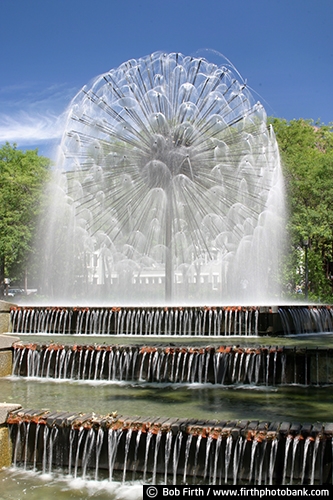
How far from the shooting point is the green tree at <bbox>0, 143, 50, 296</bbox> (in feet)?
123

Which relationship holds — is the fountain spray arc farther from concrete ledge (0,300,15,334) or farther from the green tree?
the green tree

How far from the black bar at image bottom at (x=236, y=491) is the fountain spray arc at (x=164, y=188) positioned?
14104 mm

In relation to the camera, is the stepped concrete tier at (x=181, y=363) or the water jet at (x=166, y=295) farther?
the stepped concrete tier at (x=181, y=363)

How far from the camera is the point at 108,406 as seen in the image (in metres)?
9.31

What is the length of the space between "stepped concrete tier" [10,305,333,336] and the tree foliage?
1412 centimetres

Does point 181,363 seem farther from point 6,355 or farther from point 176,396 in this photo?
point 6,355

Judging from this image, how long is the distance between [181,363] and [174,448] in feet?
14.1

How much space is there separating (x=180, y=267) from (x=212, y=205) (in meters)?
4.11

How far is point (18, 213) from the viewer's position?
127 ft

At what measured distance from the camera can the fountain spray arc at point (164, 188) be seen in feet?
67.4

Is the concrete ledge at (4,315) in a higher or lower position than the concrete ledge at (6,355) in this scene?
higher

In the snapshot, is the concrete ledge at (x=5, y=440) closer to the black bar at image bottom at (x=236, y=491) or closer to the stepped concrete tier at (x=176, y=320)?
the black bar at image bottom at (x=236, y=491)

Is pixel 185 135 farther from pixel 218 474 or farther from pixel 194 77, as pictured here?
pixel 218 474

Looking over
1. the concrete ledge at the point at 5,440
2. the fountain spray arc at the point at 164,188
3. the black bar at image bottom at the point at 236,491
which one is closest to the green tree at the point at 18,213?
the fountain spray arc at the point at 164,188
